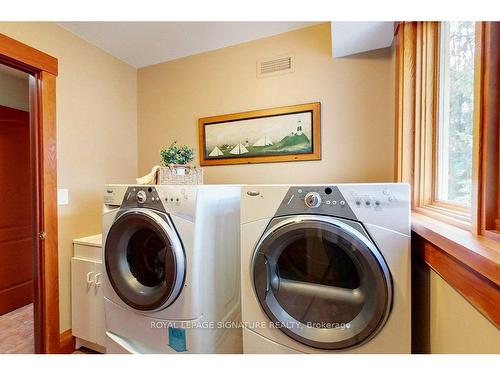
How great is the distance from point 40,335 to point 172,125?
1809 millimetres

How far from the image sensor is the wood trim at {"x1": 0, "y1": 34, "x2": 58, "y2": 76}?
1.29 meters

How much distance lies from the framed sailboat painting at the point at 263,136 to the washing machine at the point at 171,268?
0.60 meters

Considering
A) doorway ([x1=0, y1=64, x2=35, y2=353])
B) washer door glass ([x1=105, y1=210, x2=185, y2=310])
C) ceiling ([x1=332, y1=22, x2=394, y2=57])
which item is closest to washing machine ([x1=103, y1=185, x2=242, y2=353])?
washer door glass ([x1=105, y1=210, x2=185, y2=310])

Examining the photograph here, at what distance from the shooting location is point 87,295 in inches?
60.6

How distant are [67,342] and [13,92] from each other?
7.78 feet

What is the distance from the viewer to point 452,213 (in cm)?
92

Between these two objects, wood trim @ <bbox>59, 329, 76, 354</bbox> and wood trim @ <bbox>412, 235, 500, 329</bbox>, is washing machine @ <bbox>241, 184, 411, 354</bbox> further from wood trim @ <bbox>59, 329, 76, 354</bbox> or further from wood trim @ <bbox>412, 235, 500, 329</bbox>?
wood trim @ <bbox>59, 329, 76, 354</bbox>

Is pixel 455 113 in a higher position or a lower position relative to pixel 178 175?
higher

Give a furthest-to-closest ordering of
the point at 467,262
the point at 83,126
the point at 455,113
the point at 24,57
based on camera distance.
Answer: the point at 83,126 < the point at 24,57 < the point at 455,113 < the point at 467,262

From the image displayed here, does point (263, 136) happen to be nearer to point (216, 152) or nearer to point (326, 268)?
point (216, 152)

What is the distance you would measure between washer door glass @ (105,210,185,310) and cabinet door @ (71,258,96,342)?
0.45m

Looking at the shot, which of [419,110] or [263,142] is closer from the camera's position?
[419,110]

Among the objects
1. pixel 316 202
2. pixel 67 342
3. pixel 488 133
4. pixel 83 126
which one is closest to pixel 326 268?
pixel 316 202
